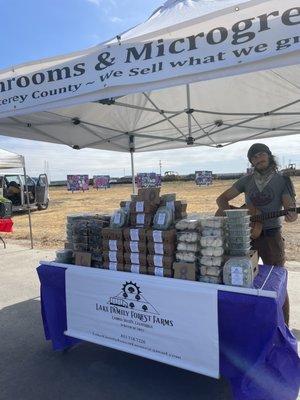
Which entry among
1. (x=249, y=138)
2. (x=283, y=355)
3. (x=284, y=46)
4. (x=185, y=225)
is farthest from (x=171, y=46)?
(x=249, y=138)

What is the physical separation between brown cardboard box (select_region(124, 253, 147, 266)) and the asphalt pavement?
973mm

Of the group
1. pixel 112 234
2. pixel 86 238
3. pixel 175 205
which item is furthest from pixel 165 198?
pixel 86 238

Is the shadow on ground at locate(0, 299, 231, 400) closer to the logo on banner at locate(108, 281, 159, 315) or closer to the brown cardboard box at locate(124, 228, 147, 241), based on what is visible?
the logo on banner at locate(108, 281, 159, 315)

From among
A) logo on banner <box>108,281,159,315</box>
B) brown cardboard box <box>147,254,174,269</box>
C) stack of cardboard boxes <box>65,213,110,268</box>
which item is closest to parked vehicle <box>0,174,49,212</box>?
stack of cardboard boxes <box>65,213,110,268</box>

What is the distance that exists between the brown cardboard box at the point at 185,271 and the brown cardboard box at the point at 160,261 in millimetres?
62

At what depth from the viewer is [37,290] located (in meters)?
5.90

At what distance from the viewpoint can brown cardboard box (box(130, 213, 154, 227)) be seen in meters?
3.21

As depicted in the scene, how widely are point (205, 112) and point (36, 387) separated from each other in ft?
12.0

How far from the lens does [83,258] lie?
11.3 feet

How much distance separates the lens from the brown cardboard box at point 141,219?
3.21 meters

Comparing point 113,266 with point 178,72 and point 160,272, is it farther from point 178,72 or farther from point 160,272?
point 178,72

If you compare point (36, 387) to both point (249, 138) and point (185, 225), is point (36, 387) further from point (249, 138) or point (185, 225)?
point (249, 138)

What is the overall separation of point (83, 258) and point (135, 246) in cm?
58

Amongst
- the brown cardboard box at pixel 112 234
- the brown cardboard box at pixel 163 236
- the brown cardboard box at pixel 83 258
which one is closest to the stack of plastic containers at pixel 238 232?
the brown cardboard box at pixel 163 236
